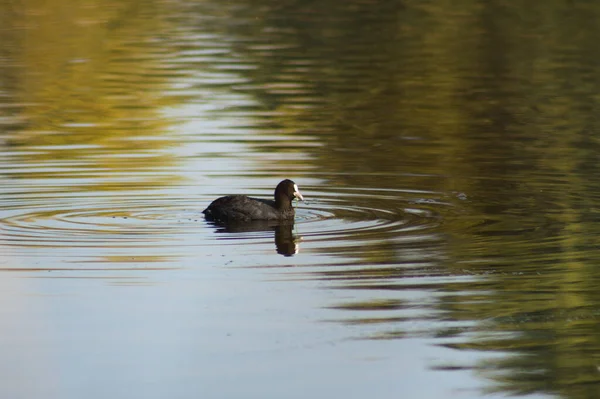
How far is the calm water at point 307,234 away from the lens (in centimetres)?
1063

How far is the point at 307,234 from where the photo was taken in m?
16.1

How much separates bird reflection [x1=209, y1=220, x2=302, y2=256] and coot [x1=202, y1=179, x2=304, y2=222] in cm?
7

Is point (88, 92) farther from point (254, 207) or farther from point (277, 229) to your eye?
point (277, 229)

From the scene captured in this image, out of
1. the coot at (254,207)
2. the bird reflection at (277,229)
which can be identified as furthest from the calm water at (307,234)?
the coot at (254,207)

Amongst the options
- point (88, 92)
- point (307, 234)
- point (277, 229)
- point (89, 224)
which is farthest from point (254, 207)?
point (88, 92)

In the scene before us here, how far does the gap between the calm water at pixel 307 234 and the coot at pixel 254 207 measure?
0.21m

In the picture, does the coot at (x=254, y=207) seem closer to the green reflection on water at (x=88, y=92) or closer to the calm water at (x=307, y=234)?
the calm water at (x=307, y=234)

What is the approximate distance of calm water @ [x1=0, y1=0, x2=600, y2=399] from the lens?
10633 mm

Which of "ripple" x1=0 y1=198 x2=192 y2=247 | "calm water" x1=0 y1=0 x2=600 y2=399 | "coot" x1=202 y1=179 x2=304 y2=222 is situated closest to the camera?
"calm water" x1=0 y1=0 x2=600 y2=399

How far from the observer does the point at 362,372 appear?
10.4 meters

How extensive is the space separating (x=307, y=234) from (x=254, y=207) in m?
1.24

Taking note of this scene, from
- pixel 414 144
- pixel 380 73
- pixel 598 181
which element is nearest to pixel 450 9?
pixel 380 73

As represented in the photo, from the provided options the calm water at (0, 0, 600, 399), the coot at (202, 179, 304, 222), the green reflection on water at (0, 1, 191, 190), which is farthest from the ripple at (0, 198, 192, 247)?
the green reflection on water at (0, 1, 191, 190)

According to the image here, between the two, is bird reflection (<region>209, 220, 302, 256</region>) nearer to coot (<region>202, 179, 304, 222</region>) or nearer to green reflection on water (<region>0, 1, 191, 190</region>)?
coot (<region>202, 179, 304, 222</region>)
